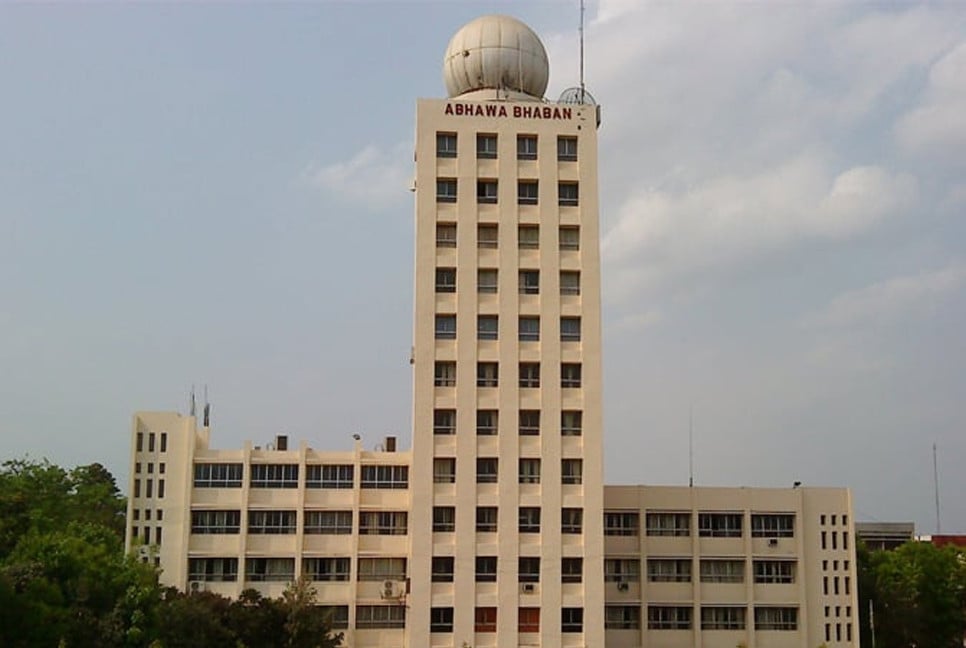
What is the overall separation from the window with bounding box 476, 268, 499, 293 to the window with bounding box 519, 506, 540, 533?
31.9 feet

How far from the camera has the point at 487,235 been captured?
159 ft

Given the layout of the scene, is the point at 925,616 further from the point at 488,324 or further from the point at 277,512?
the point at 277,512

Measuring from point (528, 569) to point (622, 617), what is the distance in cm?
812

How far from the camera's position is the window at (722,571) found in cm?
5203

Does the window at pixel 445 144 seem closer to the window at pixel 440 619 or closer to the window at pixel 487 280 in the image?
the window at pixel 487 280

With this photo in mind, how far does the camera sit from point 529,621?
1784 inches

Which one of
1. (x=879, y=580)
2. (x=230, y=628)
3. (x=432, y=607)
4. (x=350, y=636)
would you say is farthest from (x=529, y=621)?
(x=879, y=580)

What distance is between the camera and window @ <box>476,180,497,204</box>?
4859 centimetres

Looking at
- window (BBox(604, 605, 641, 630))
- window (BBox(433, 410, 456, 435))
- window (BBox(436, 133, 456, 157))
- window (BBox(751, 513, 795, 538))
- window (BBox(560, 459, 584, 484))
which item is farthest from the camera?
window (BBox(751, 513, 795, 538))

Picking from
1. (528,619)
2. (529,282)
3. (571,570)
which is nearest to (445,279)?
(529,282)

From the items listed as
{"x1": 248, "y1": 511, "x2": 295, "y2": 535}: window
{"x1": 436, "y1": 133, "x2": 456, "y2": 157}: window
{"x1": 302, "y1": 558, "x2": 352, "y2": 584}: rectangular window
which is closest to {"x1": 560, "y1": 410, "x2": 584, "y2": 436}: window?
{"x1": 302, "y1": 558, "x2": 352, "y2": 584}: rectangular window

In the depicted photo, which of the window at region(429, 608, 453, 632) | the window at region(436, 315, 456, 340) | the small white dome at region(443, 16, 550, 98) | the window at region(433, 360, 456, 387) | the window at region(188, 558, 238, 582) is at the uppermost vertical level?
the small white dome at region(443, 16, 550, 98)

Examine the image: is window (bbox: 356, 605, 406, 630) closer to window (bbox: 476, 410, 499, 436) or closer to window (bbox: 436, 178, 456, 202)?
window (bbox: 476, 410, 499, 436)

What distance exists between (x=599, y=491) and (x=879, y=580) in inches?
1033
